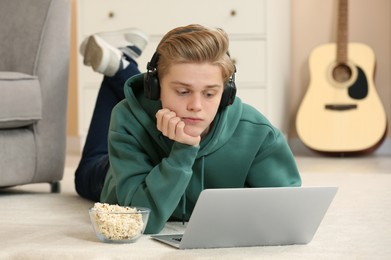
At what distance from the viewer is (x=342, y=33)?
154 inches

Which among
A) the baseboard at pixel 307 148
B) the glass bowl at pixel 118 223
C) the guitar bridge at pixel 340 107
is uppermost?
the glass bowl at pixel 118 223

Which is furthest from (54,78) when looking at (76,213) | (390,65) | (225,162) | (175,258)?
(390,65)

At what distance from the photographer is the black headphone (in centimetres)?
156

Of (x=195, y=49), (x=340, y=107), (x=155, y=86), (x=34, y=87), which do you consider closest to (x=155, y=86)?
(x=155, y=86)

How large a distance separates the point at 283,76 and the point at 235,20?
0.45 m

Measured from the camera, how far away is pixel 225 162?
67.5 inches

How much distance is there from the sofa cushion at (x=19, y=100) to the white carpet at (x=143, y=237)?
0.22 m

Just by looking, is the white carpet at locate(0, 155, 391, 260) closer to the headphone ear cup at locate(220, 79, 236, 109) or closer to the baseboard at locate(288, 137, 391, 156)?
the headphone ear cup at locate(220, 79, 236, 109)

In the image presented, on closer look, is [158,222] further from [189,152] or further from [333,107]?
[333,107]

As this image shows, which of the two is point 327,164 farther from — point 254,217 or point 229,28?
point 254,217

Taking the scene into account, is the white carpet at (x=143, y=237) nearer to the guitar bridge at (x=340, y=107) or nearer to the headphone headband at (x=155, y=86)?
the headphone headband at (x=155, y=86)

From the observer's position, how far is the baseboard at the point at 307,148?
4035 mm

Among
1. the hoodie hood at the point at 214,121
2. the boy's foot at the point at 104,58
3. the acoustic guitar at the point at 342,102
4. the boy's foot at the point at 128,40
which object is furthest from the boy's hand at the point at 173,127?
the acoustic guitar at the point at 342,102

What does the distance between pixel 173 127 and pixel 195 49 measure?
5.9 inches
